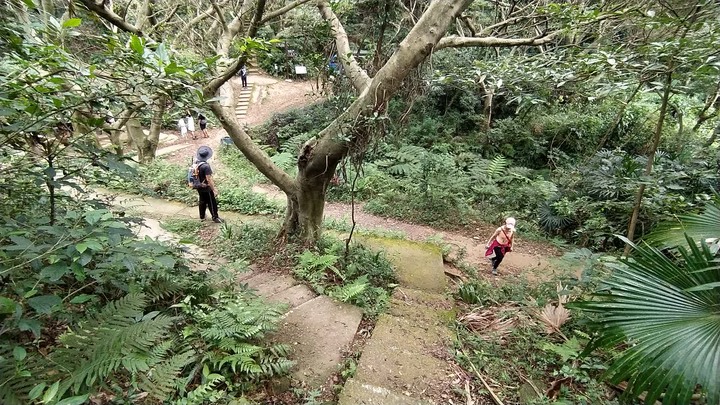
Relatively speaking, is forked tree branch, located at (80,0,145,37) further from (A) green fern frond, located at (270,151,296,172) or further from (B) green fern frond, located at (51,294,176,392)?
(A) green fern frond, located at (270,151,296,172)

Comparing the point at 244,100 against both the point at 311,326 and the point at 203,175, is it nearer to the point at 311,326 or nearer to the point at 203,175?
the point at 203,175

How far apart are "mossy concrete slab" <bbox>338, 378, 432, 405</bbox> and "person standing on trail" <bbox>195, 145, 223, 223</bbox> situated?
4.44 meters

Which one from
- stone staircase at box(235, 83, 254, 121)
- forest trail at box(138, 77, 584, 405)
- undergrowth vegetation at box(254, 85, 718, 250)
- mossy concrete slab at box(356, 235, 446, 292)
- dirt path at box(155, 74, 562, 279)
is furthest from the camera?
stone staircase at box(235, 83, 254, 121)

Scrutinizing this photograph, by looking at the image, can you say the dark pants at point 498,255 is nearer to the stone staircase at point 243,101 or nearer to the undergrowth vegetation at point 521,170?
the undergrowth vegetation at point 521,170

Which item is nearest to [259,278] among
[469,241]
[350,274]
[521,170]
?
[350,274]

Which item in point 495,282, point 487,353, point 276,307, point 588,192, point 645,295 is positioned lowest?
point 495,282

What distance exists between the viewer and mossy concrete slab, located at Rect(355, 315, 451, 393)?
9.79 feet

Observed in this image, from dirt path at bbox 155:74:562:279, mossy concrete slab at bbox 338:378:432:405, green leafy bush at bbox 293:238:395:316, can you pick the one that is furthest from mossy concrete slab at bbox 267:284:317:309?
dirt path at bbox 155:74:562:279

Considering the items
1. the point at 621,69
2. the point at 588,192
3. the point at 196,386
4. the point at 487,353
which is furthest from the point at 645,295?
the point at 588,192

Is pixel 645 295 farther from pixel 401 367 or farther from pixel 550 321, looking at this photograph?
pixel 401 367

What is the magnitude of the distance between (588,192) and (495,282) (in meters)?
4.02

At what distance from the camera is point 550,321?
3707 millimetres

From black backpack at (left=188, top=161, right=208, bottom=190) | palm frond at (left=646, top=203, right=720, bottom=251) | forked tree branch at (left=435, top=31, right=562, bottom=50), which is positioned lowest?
black backpack at (left=188, top=161, right=208, bottom=190)

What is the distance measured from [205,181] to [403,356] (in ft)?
14.8
